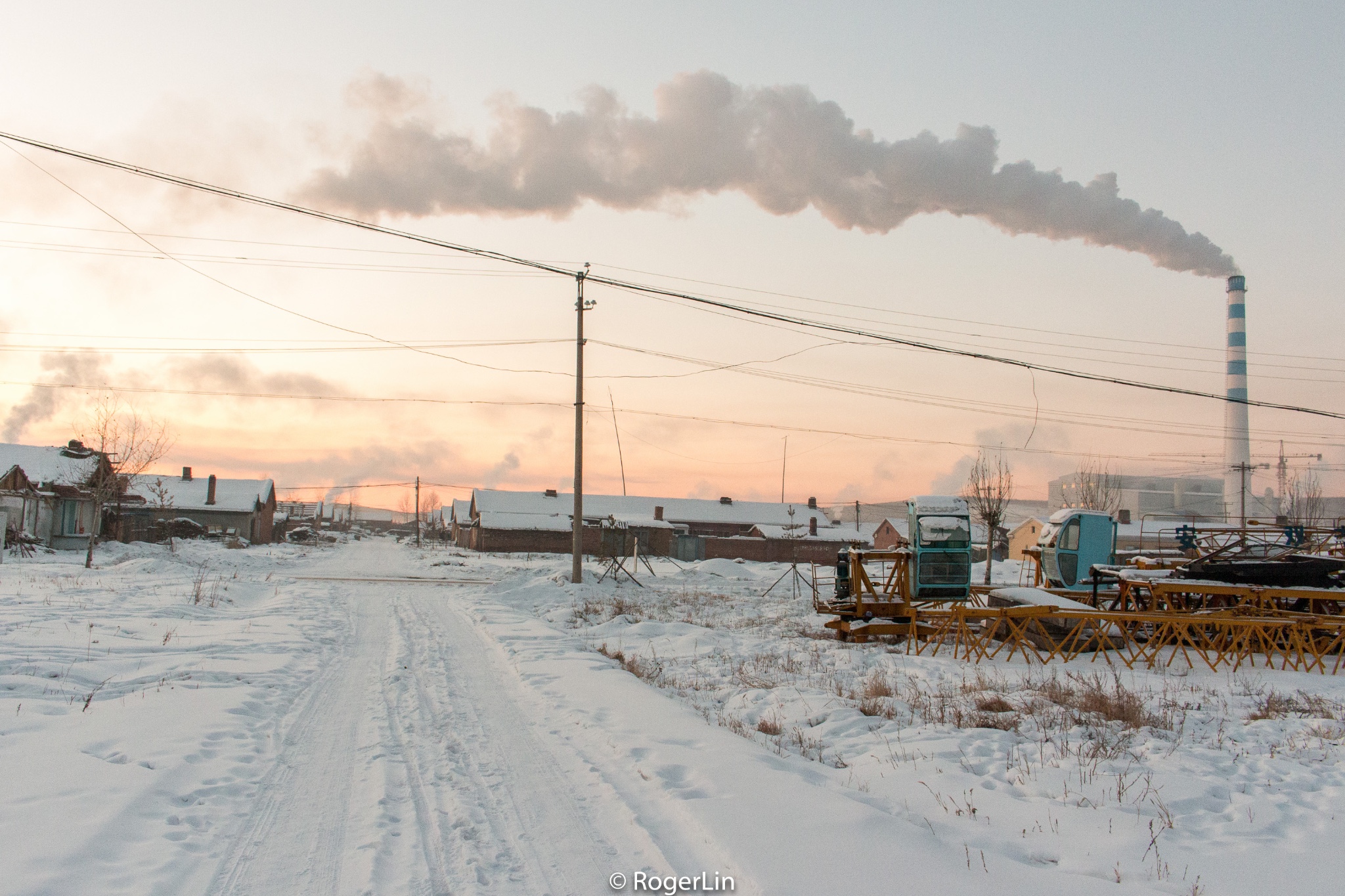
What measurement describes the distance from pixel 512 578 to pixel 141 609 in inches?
558

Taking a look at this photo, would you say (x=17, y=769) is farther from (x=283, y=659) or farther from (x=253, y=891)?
(x=283, y=659)

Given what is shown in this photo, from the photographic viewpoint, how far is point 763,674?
36.6 feet

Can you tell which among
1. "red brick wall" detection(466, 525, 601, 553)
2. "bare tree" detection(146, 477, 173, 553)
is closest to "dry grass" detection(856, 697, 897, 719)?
"bare tree" detection(146, 477, 173, 553)

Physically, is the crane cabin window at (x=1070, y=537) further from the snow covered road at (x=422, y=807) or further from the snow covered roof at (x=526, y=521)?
the snow covered roof at (x=526, y=521)

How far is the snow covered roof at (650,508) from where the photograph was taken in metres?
69.6

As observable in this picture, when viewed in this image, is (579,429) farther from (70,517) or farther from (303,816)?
(70,517)

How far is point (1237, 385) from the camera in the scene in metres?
50.8

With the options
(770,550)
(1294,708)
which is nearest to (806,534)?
(770,550)

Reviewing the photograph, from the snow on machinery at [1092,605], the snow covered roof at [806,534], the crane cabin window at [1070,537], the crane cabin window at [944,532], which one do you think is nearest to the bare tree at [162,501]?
the snow on machinery at [1092,605]

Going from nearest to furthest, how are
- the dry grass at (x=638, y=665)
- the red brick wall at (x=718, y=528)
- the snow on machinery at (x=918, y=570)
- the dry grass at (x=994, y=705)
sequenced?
the dry grass at (x=994, y=705), the dry grass at (x=638, y=665), the snow on machinery at (x=918, y=570), the red brick wall at (x=718, y=528)

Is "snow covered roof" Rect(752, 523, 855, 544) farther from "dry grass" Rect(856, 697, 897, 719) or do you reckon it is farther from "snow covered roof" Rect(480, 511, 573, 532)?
"dry grass" Rect(856, 697, 897, 719)

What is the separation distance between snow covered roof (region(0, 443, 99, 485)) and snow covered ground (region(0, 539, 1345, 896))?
32789mm

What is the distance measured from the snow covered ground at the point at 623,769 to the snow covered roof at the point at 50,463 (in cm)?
3279

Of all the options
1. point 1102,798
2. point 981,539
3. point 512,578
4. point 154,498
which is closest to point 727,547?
point 981,539
